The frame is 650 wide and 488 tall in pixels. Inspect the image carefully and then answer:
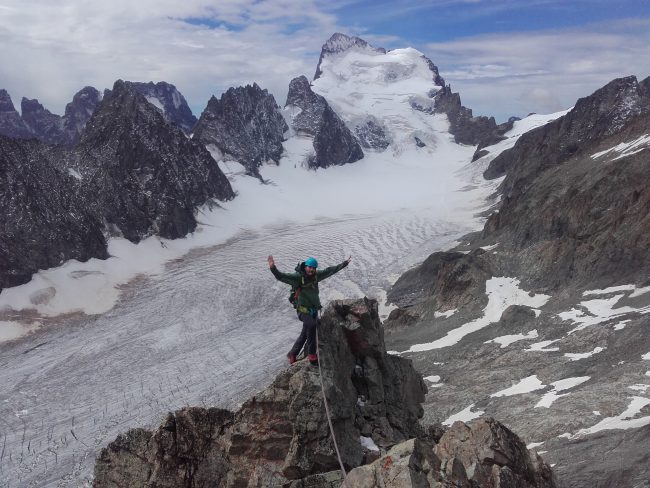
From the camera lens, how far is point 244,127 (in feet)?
532

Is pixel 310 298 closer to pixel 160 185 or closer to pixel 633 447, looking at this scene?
pixel 633 447

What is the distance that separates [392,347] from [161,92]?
176 metres

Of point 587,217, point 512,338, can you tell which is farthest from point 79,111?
point 512,338

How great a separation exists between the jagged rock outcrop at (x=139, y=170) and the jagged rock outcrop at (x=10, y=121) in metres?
65.9

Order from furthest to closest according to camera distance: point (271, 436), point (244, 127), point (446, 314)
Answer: point (244, 127) → point (446, 314) → point (271, 436)

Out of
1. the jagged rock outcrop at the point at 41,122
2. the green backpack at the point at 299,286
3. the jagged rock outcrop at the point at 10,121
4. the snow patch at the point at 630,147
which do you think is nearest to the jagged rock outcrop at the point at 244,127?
the jagged rock outcrop at the point at 41,122

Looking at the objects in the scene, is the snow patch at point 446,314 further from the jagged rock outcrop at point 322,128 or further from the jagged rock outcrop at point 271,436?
the jagged rock outcrop at point 322,128

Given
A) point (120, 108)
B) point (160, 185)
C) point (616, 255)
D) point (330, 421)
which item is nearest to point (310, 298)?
point (330, 421)

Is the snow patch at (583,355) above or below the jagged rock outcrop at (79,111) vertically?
below

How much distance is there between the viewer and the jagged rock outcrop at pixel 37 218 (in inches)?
2889

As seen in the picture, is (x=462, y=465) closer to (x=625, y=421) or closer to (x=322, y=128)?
(x=625, y=421)

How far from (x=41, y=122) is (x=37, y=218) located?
11418cm

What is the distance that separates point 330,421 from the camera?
40.3ft

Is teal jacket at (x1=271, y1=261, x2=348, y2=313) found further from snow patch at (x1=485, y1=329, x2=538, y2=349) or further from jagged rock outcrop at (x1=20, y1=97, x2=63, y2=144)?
jagged rock outcrop at (x1=20, y1=97, x2=63, y2=144)
